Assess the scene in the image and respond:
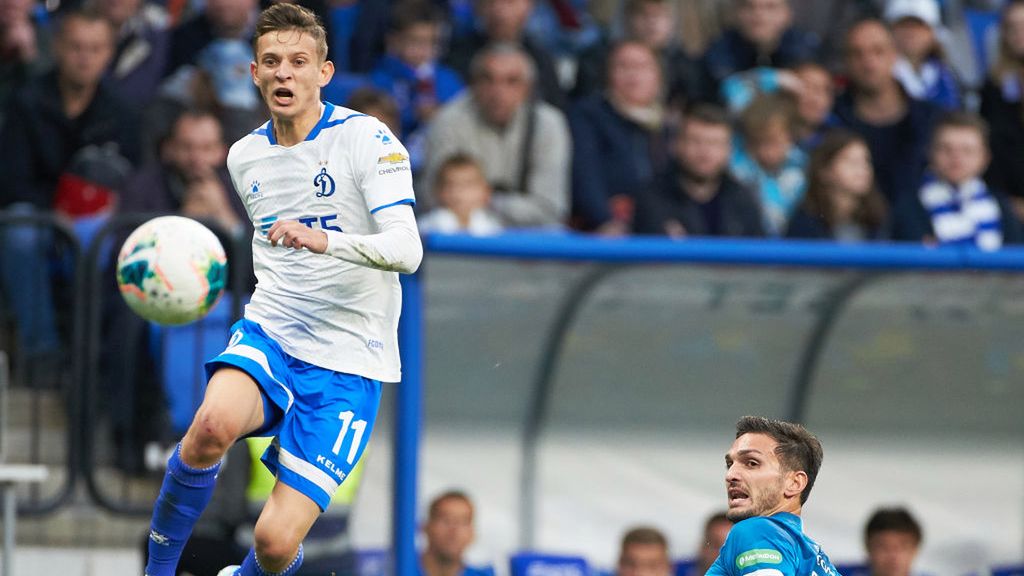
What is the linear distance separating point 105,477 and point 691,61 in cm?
501

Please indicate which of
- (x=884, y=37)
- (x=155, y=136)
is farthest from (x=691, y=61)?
(x=155, y=136)

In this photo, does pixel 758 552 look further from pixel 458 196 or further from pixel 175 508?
pixel 458 196

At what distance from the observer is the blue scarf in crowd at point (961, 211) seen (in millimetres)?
10859

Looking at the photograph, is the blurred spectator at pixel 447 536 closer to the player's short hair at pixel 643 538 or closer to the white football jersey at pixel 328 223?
the player's short hair at pixel 643 538

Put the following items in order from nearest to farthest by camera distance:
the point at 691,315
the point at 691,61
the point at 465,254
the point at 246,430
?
the point at 246,430 → the point at 465,254 → the point at 691,315 → the point at 691,61

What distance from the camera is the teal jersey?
514cm

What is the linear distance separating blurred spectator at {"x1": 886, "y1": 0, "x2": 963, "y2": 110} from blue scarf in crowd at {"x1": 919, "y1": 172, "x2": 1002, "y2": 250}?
1.83 m

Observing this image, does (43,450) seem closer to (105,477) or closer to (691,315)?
(105,477)

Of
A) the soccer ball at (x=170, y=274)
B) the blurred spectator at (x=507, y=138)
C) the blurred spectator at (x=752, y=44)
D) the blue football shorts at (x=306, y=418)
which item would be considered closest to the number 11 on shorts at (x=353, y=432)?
the blue football shorts at (x=306, y=418)

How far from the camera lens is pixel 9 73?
10992 millimetres

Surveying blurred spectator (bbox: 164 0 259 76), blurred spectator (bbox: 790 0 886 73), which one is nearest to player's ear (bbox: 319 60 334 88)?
blurred spectator (bbox: 164 0 259 76)

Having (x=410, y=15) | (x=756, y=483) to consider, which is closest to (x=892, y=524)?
(x=410, y=15)

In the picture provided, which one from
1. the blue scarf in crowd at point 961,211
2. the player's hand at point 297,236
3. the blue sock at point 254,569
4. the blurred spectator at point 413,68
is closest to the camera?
the player's hand at point 297,236

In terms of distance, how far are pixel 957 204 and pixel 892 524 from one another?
1.97m
